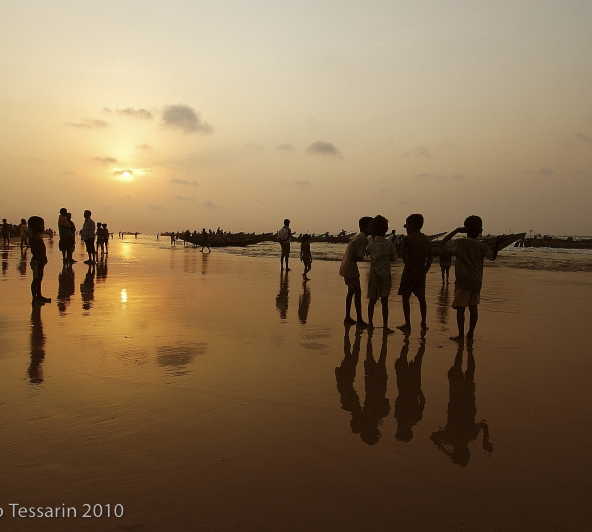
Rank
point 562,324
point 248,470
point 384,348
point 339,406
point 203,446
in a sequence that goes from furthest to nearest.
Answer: point 562,324, point 384,348, point 339,406, point 203,446, point 248,470

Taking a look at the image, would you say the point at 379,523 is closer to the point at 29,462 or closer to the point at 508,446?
the point at 508,446

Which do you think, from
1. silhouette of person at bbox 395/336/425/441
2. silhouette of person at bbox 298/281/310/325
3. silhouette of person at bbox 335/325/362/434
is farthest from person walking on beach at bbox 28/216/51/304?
silhouette of person at bbox 395/336/425/441

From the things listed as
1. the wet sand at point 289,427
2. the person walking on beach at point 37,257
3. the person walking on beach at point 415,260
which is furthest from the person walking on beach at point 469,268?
the person walking on beach at point 37,257

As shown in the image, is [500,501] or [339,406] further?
[339,406]

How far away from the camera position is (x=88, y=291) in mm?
10742

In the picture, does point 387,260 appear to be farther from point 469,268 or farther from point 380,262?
point 469,268

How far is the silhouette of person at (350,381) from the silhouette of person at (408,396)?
1.08ft

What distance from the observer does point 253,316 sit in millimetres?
8273

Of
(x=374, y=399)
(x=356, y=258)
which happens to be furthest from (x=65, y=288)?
(x=374, y=399)

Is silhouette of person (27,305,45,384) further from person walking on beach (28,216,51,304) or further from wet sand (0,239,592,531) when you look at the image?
person walking on beach (28,216,51,304)

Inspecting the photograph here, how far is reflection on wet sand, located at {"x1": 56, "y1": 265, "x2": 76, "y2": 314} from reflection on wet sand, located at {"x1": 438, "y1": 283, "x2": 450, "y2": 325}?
6976 millimetres

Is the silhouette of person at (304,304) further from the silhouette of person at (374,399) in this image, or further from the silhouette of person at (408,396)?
the silhouette of person at (408,396)

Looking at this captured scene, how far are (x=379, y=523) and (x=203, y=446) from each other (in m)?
1.33

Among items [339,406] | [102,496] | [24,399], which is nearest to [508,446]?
[339,406]
